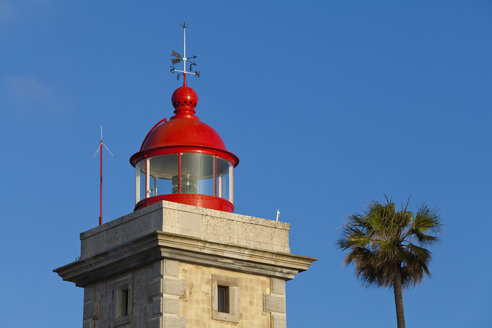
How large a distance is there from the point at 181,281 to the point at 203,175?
106 inches

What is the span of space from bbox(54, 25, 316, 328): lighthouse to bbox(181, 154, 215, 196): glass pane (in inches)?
0.8

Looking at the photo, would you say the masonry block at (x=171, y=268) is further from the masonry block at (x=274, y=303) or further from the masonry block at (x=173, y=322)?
the masonry block at (x=274, y=303)

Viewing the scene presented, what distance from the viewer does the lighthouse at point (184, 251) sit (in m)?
25.7

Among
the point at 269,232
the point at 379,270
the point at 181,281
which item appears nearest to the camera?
the point at 181,281

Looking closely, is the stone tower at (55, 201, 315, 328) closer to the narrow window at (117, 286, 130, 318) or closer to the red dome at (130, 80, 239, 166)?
the narrow window at (117, 286, 130, 318)

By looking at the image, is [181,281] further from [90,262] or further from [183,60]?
[183,60]

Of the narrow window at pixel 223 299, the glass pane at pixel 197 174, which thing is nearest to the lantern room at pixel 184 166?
the glass pane at pixel 197 174

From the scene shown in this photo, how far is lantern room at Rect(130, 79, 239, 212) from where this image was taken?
27016 mm

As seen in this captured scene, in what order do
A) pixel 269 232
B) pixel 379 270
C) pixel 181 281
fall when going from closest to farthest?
pixel 181 281 < pixel 269 232 < pixel 379 270

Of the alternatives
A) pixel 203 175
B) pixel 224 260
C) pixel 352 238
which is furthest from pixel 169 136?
pixel 352 238

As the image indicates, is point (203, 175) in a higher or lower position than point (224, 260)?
higher

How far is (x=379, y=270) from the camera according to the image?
3166cm

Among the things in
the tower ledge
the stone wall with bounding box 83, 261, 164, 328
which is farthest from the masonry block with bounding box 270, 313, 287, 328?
the stone wall with bounding box 83, 261, 164, 328

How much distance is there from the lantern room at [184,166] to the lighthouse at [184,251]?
0.02m
